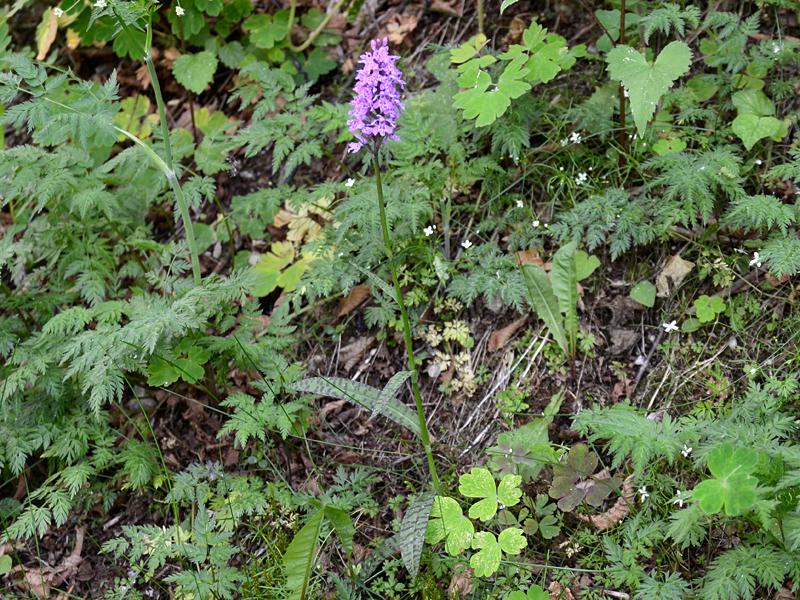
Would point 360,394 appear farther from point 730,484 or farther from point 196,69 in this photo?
point 196,69

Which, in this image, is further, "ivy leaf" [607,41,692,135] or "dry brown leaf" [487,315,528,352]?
→ "dry brown leaf" [487,315,528,352]

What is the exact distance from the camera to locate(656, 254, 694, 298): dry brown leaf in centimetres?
322

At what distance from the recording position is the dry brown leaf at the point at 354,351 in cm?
357

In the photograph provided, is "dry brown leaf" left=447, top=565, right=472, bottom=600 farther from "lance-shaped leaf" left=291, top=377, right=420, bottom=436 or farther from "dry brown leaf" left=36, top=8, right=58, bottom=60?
"dry brown leaf" left=36, top=8, right=58, bottom=60

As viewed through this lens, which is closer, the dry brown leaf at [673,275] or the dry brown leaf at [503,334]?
the dry brown leaf at [673,275]

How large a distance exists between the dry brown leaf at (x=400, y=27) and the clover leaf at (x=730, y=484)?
305 centimetres

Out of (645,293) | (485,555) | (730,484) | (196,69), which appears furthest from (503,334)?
(196,69)

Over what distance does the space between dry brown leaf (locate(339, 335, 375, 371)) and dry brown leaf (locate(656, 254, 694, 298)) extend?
130 cm

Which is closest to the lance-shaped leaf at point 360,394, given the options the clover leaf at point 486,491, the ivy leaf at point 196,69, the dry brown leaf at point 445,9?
the clover leaf at point 486,491

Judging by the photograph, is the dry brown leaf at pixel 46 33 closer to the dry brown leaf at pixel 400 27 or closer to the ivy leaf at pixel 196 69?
the ivy leaf at pixel 196 69

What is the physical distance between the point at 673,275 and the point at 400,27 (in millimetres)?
2224

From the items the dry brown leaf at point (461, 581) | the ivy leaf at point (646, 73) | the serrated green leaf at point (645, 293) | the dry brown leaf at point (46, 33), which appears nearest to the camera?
the dry brown leaf at point (461, 581)

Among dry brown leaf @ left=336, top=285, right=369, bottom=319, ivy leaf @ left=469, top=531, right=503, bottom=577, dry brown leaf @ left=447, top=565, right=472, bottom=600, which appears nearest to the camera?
ivy leaf @ left=469, top=531, right=503, bottom=577

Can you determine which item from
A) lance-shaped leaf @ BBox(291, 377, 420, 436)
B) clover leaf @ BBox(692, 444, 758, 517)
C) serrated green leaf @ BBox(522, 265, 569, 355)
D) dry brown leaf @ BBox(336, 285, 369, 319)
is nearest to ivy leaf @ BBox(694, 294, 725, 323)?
serrated green leaf @ BBox(522, 265, 569, 355)
